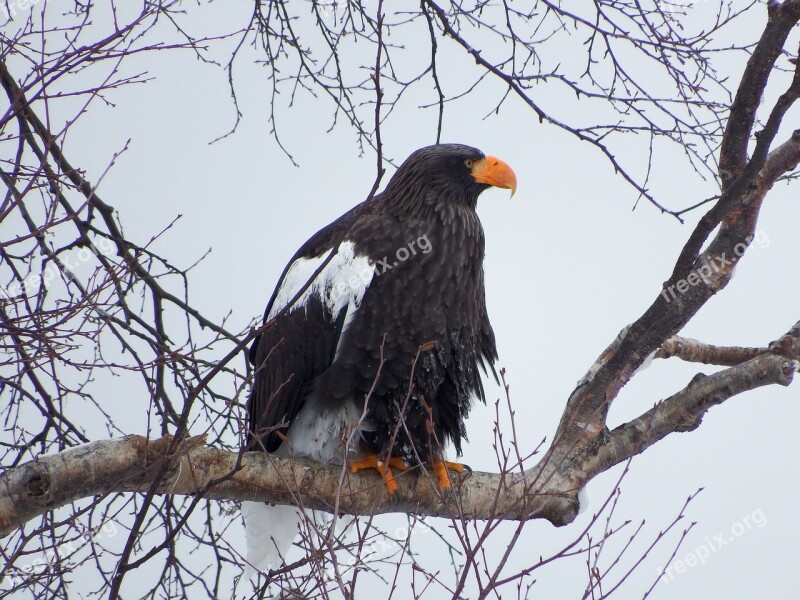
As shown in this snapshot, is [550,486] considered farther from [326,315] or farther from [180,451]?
[180,451]

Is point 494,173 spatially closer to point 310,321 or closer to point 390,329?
point 390,329

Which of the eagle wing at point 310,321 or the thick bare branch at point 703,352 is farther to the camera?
the thick bare branch at point 703,352

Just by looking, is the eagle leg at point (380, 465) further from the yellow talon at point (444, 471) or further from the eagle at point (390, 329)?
the yellow talon at point (444, 471)

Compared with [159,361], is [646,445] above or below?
below

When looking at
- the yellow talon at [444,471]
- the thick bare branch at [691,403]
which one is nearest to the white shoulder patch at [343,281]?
the yellow talon at [444,471]

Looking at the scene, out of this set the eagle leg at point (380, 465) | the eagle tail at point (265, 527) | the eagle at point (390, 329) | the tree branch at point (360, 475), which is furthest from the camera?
the eagle tail at point (265, 527)

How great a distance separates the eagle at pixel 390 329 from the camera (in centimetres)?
393

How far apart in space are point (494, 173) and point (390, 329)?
1.07 meters

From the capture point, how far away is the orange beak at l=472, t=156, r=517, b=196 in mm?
4406

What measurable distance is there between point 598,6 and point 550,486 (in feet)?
7.72

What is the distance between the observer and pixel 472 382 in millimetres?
4258

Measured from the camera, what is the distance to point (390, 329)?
3924mm

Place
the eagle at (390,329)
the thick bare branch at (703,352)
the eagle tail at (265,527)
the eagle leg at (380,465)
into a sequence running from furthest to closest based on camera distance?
the eagle tail at (265,527) < the thick bare branch at (703,352) < the eagle at (390,329) < the eagle leg at (380,465)

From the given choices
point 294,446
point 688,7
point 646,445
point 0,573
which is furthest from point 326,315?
point 688,7
